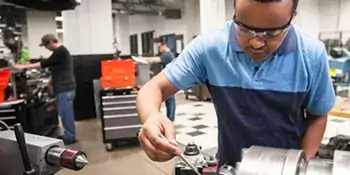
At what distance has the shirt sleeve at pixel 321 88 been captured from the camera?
2.80 feet

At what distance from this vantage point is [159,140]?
2.10 feet

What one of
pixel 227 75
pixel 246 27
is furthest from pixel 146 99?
pixel 246 27

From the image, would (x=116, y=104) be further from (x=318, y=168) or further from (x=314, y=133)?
(x=318, y=168)

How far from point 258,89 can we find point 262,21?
288 mm

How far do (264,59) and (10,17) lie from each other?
747cm

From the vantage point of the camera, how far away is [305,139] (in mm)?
927

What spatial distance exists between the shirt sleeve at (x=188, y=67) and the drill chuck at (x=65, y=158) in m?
0.35

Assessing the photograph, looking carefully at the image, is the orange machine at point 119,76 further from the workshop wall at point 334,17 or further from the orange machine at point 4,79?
the workshop wall at point 334,17

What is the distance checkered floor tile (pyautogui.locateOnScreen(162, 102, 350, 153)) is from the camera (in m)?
3.79

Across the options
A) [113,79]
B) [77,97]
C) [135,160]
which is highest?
[113,79]

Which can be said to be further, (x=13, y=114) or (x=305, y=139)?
(x=13, y=114)

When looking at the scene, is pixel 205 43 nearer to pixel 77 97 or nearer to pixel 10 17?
pixel 77 97

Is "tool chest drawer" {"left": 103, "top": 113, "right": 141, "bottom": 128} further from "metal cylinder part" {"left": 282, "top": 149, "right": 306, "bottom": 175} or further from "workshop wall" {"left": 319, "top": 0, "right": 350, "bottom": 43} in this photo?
"workshop wall" {"left": 319, "top": 0, "right": 350, "bottom": 43}

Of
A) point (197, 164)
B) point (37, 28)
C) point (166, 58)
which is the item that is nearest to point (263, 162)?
point (197, 164)
